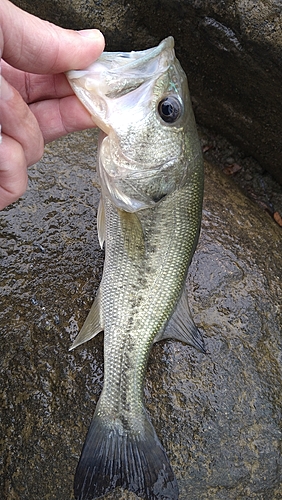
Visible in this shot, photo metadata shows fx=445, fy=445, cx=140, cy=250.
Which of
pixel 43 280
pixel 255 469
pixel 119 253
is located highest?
pixel 119 253

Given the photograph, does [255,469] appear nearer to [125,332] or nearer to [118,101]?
[125,332]

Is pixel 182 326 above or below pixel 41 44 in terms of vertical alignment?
below

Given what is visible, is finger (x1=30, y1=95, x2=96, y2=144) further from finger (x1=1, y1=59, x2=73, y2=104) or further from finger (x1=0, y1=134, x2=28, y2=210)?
finger (x1=0, y1=134, x2=28, y2=210)

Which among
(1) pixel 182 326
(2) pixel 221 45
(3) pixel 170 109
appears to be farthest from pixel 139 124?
(2) pixel 221 45

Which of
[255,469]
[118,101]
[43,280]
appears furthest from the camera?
[43,280]

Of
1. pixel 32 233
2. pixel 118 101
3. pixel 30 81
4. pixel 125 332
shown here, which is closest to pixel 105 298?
pixel 125 332

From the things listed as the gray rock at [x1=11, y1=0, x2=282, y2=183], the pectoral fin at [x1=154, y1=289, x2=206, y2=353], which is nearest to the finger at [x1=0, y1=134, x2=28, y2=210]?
the pectoral fin at [x1=154, y1=289, x2=206, y2=353]

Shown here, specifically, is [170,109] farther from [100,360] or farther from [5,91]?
[100,360]
